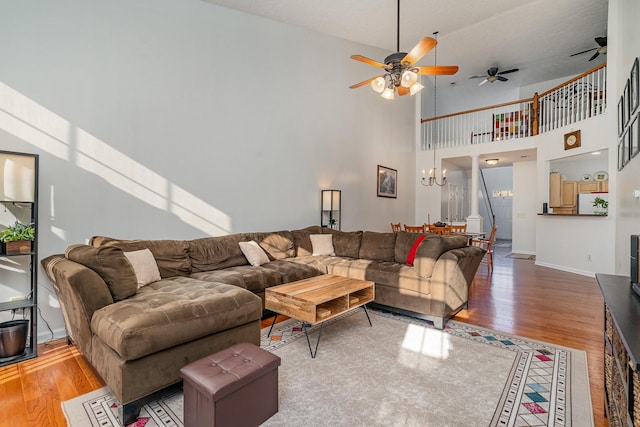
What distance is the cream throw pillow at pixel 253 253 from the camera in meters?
3.83

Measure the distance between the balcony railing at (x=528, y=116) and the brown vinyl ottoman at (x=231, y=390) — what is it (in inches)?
273

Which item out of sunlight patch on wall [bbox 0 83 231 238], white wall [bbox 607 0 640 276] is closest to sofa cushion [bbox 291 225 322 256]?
sunlight patch on wall [bbox 0 83 231 238]

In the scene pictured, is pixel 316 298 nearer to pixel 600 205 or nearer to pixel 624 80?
pixel 624 80

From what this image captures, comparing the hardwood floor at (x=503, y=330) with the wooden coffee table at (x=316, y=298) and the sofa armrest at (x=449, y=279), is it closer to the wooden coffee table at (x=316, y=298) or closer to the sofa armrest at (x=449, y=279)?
the sofa armrest at (x=449, y=279)

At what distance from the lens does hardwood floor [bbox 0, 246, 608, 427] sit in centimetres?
190

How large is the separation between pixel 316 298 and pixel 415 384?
930 millimetres

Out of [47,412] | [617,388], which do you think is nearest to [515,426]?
[617,388]

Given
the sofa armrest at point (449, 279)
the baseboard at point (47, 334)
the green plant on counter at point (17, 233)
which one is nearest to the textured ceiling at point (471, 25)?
the green plant on counter at point (17, 233)

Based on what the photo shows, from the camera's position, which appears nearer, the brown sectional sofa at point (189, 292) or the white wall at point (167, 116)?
the brown sectional sofa at point (189, 292)

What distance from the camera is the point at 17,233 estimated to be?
245 cm

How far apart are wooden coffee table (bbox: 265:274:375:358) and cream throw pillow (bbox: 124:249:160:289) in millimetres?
1074

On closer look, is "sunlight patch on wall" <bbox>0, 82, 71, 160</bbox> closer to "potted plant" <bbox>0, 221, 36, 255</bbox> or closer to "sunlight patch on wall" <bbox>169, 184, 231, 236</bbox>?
"potted plant" <bbox>0, 221, 36, 255</bbox>

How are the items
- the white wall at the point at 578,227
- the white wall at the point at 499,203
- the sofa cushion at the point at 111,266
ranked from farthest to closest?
the white wall at the point at 499,203
the white wall at the point at 578,227
the sofa cushion at the point at 111,266

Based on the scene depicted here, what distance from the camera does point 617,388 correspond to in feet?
4.09
